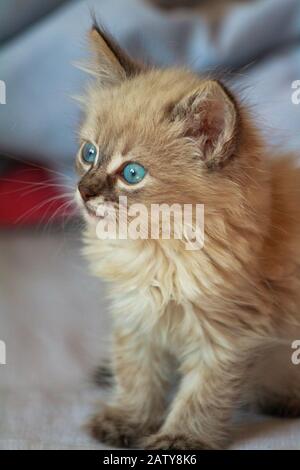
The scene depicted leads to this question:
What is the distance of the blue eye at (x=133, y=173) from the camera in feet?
2.80

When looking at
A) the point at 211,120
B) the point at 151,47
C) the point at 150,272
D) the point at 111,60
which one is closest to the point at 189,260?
the point at 150,272

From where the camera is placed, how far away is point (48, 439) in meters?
0.93

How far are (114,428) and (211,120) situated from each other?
0.44m

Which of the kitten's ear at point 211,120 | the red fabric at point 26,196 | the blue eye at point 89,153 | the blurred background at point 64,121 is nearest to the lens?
the kitten's ear at point 211,120

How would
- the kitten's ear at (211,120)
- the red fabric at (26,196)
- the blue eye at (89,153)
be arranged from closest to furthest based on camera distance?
the kitten's ear at (211,120)
the blue eye at (89,153)
the red fabric at (26,196)

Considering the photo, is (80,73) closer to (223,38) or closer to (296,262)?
(223,38)

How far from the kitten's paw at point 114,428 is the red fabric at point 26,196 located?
36cm

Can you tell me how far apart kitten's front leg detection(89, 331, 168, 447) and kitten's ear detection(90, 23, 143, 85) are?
0.36 meters

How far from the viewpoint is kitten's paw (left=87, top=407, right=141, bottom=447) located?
0.96 metres

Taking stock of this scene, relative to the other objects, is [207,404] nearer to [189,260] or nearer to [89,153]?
[189,260]

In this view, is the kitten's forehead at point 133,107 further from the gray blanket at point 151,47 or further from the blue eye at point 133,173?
the gray blanket at point 151,47

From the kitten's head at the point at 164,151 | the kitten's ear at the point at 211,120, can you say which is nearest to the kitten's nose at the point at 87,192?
the kitten's head at the point at 164,151

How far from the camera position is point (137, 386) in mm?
1018
